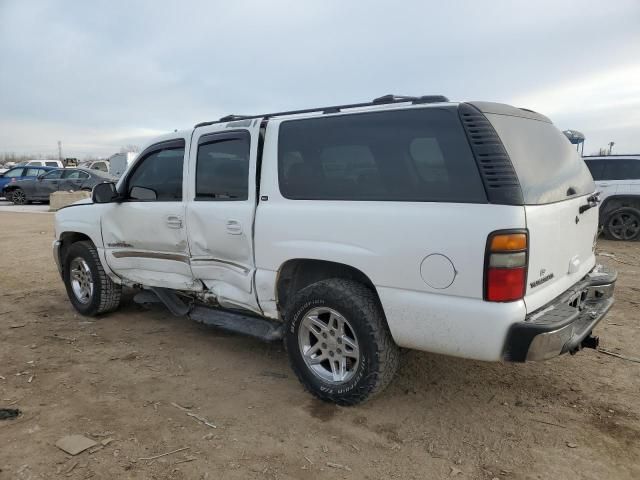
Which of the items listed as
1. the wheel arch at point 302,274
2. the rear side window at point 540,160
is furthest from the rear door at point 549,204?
the wheel arch at point 302,274

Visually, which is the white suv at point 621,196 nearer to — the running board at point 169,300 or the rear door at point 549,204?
the rear door at point 549,204

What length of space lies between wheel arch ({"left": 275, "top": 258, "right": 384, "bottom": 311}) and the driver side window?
4.28ft

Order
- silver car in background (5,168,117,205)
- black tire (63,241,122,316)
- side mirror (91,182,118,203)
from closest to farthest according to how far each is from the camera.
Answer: side mirror (91,182,118,203)
black tire (63,241,122,316)
silver car in background (5,168,117,205)

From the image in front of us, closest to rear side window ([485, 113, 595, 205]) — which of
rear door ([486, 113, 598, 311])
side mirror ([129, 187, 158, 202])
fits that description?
rear door ([486, 113, 598, 311])

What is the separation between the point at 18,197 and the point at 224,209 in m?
20.7

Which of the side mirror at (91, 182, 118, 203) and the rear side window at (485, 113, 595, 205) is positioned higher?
the rear side window at (485, 113, 595, 205)

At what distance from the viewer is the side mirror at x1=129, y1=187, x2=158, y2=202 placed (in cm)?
442

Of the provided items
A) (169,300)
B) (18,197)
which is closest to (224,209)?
(169,300)

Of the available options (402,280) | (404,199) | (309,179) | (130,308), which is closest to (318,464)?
(402,280)

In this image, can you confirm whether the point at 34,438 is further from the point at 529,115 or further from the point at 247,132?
the point at 529,115

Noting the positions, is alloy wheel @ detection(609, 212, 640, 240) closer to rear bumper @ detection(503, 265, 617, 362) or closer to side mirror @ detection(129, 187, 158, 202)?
rear bumper @ detection(503, 265, 617, 362)

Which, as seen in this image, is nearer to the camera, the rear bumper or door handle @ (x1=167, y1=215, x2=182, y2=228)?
the rear bumper

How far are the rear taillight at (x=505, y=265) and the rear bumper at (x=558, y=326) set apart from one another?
0.60 feet

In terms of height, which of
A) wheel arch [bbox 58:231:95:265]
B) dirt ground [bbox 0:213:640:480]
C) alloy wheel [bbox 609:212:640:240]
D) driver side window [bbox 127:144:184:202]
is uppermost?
driver side window [bbox 127:144:184:202]
